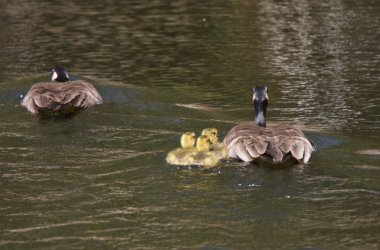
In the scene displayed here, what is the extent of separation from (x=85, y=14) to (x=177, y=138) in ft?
72.5

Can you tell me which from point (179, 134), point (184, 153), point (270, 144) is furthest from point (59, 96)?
point (270, 144)

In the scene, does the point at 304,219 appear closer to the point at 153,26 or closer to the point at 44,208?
the point at 44,208

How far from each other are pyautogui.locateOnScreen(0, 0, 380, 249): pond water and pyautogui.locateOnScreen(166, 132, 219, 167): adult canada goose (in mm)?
115

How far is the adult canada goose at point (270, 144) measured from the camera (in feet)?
40.5

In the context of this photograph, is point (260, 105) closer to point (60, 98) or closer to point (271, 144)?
point (271, 144)

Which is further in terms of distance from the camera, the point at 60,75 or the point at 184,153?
the point at 60,75

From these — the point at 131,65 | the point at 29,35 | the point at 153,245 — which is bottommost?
the point at 153,245

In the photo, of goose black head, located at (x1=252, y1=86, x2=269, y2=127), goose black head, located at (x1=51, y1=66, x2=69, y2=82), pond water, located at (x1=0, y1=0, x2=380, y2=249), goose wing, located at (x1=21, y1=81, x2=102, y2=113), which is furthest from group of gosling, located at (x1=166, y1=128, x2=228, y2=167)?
goose black head, located at (x1=51, y1=66, x2=69, y2=82)

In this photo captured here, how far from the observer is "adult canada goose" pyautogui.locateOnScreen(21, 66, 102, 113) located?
16.5 metres

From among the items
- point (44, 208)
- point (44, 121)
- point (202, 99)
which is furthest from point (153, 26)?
point (44, 208)

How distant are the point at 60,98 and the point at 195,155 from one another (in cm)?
483

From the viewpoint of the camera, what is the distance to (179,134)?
14.6 m

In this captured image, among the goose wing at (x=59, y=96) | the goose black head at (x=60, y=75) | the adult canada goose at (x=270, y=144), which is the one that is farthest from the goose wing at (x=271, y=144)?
the goose black head at (x=60, y=75)

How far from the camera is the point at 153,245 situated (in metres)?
9.84
